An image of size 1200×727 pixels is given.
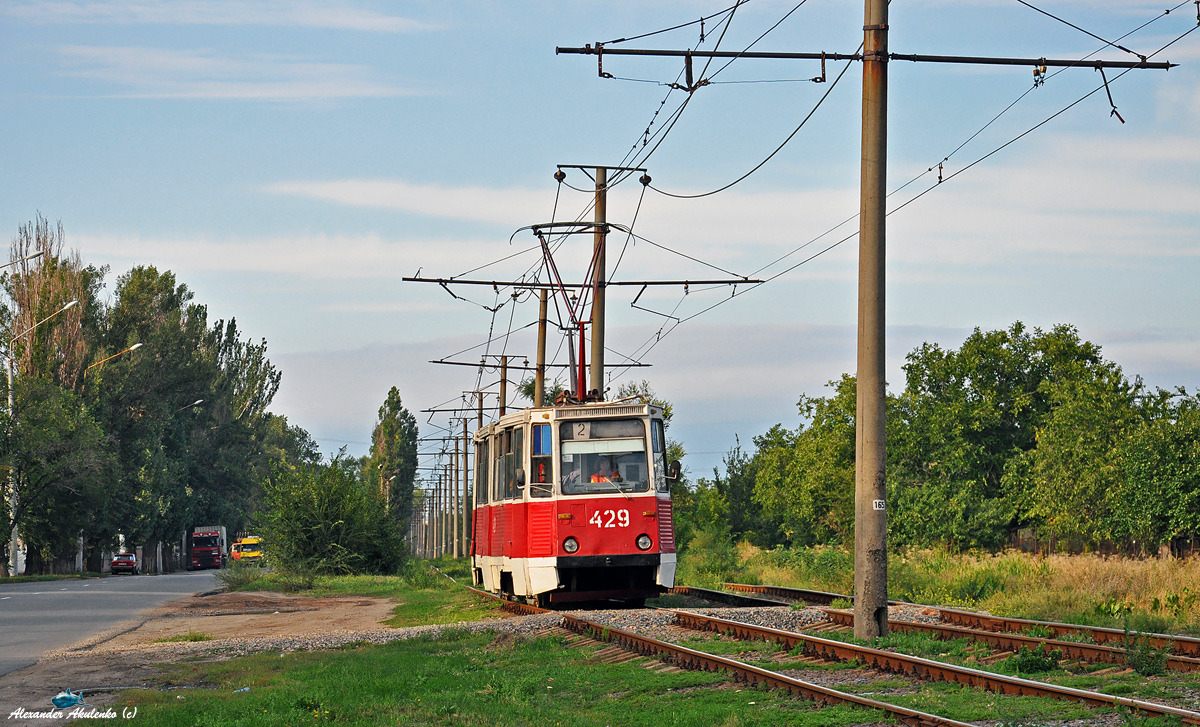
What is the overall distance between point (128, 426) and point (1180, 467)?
52114mm

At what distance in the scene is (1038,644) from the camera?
12617 mm

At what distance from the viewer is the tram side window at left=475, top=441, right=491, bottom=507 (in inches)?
973

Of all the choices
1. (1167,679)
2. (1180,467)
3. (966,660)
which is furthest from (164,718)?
(1180,467)

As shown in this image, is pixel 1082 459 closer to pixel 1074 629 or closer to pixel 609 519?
pixel 609 519

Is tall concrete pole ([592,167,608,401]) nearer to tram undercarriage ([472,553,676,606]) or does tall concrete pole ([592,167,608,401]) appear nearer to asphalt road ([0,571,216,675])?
tram undercarriage ([472,553,676,606])

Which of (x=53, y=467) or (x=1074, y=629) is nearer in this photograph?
(x=1074, y=629)

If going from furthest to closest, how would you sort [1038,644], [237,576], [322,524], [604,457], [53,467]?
[53,467]
[322,524]
[237,576]
[604,457]
[1038,644]

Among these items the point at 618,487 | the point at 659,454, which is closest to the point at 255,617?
the point at 618,487

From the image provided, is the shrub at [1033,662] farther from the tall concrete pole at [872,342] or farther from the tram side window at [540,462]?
the tram side window at [540,462]

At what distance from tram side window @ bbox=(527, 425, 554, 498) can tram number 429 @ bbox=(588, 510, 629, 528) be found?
861 millimetres

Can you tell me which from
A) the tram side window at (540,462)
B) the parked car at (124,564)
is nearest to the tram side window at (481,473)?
the tram side window at (540,462)

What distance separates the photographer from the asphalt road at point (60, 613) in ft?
59.7

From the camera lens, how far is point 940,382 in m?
68.5

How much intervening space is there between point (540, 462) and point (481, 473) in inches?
209
